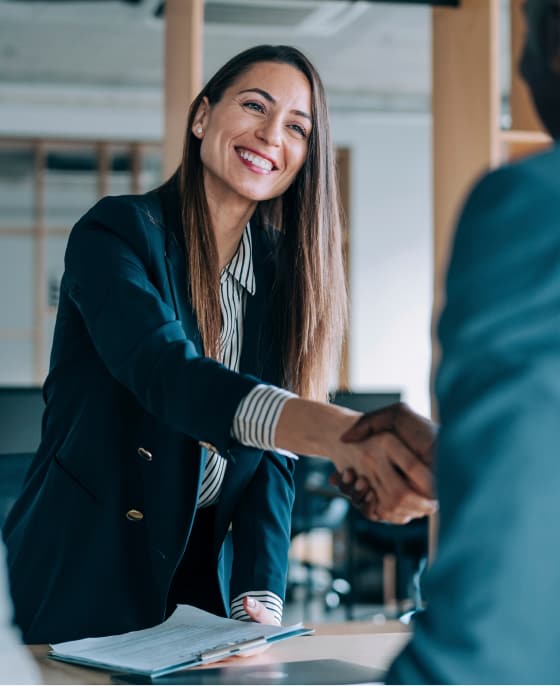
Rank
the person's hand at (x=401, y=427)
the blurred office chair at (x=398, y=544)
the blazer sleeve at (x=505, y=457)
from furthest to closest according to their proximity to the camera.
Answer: the blurred office chair at (x=398, y=544), the person's hand at (x=401, y=427), the blazer sleeve at (x=505, y=457)

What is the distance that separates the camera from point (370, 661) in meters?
1.29

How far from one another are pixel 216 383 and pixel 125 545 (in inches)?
17.2

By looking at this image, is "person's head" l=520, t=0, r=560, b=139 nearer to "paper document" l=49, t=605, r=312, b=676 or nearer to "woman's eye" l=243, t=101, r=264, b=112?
"paper document" l=49, t=605, r=312, b=676

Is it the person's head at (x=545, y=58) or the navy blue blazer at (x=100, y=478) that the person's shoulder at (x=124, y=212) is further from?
the person's head at (x=545, y=58)

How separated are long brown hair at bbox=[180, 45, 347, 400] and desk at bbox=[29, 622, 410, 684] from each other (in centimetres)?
43

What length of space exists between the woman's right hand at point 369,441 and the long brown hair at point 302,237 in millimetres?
492

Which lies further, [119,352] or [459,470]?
[119,352]

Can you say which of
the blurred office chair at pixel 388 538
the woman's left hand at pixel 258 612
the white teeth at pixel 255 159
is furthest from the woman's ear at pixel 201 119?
the blurred office chair at pixel 388 538

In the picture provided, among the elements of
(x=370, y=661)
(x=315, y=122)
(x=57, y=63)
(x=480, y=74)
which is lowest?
(x=370, y=661)

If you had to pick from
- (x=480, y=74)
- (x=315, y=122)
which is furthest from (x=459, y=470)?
(x=480, y=74)

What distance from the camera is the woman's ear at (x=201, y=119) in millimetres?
1768

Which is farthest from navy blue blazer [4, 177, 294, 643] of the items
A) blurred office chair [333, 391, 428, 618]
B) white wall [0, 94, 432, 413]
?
white wall [0, 94, 432, 413]

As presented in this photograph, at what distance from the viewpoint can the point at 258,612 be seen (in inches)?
61.2

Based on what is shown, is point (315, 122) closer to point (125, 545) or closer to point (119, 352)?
point (119, 352)
